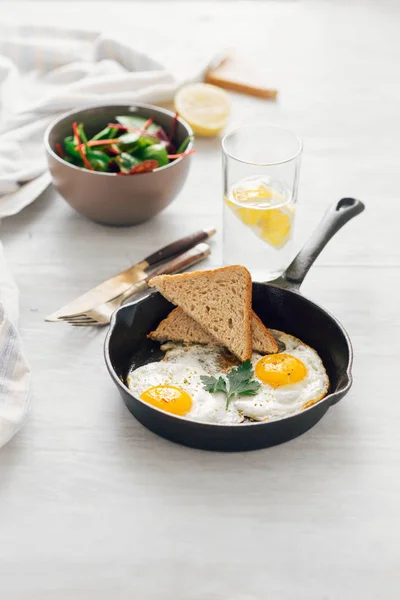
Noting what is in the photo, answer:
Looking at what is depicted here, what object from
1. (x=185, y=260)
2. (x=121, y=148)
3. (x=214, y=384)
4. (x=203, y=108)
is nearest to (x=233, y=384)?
(x=214, y=384)

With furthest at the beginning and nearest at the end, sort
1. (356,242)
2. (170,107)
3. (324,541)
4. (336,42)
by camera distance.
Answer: (336,42) → (170,107) → (356,242) → (324,541)

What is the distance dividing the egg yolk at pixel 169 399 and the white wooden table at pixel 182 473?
0.07 metres

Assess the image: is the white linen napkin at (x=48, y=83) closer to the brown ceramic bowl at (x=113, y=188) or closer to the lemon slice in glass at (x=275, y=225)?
the brown ceramic bowl at (x=113, y=188)

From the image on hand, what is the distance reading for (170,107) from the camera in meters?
2.48

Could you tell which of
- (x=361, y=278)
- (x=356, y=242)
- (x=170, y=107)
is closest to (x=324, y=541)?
(x=361, y=278)

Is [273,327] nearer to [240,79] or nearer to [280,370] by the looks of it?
[280,370]

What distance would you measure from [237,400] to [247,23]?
6.95 ft

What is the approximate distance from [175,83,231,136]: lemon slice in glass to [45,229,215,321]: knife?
0.53 meters

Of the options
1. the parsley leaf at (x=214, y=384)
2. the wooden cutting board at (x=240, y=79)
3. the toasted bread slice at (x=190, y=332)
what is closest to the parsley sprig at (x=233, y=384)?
the parsley leaf at (x=214, y=384)

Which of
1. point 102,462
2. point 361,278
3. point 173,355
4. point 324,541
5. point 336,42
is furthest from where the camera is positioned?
point 336,42

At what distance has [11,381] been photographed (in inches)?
57.2

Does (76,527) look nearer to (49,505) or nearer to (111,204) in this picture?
(49,505)

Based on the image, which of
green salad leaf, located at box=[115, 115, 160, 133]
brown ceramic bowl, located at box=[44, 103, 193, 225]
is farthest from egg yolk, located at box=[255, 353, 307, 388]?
green salad leaf, located at box=[115, 115, 160, 133]

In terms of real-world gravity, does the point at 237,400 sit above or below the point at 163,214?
above
